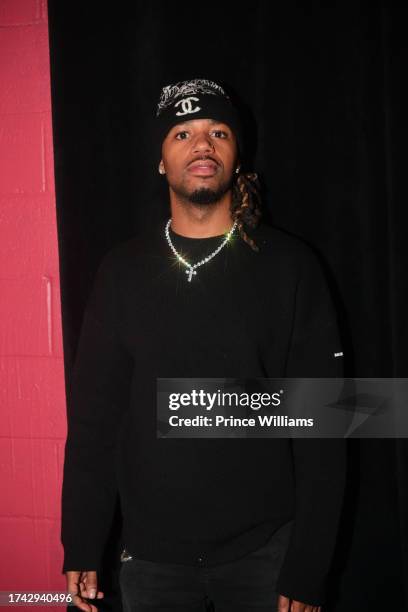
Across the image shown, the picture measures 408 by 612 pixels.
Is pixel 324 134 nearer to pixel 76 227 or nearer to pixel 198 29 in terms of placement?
pixel 198 29

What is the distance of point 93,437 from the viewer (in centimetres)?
131

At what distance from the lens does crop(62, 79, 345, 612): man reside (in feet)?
3.89

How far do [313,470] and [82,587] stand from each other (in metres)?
0.68

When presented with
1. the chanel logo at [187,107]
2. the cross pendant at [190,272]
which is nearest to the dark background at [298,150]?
the chanel logo at [187,107]

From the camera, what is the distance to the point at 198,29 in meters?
1.54

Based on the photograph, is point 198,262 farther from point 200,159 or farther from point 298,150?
point 298,150

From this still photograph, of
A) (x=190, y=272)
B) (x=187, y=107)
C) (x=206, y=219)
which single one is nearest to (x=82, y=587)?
(x=190, y=272)

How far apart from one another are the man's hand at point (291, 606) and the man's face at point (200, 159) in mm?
983

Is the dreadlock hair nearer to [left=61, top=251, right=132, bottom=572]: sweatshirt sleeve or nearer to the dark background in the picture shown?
the dark background

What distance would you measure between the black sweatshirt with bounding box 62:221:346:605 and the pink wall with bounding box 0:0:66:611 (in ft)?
1.63

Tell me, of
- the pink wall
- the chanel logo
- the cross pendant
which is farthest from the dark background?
the cross pendant

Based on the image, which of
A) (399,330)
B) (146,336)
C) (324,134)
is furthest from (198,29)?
(399,330)

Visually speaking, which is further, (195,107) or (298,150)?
(298,150)

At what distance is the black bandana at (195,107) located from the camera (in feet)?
4.32
